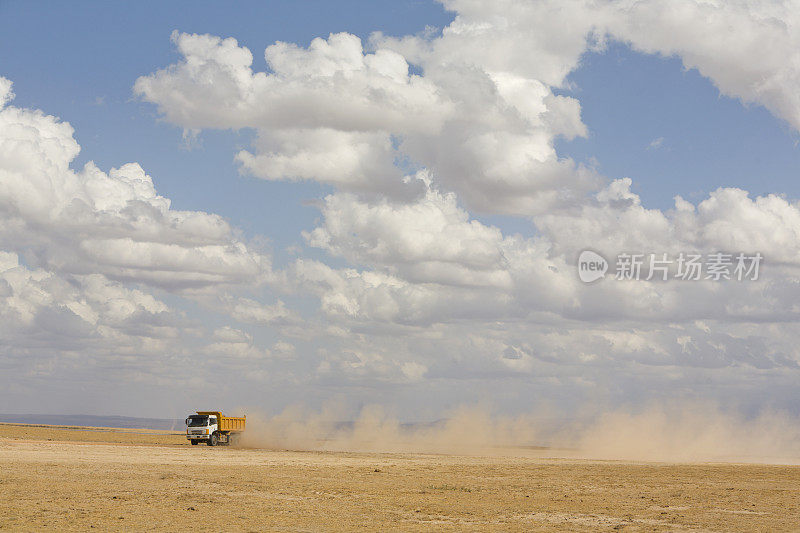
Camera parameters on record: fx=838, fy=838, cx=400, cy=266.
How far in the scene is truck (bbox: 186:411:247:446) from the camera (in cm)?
8725

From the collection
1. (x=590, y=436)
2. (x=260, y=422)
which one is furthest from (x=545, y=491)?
(x=590, y=436)

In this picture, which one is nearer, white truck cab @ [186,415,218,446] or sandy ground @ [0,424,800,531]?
sandy ground @ [0,424,800,531]

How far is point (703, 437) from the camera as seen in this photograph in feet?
470

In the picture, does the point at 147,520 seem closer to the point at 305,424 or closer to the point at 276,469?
the point at 276,469

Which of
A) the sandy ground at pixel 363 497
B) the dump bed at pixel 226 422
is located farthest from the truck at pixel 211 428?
the sandy ground at pixel 363 497

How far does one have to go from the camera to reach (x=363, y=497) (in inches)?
1580

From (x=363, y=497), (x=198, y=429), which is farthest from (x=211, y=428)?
(x=363, y=497)

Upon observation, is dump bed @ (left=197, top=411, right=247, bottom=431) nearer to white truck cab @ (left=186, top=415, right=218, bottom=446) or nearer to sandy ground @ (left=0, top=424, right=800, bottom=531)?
white truck cab @ (left=186, top=415, right=218, bottom=446)

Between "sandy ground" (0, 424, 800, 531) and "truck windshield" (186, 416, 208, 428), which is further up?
"truck windshield" (186, 416, 208, 428)

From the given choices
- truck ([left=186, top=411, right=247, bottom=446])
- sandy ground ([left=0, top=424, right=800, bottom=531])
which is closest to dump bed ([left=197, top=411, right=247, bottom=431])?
truck ([left=186, top=411, right=247, bottom=446])

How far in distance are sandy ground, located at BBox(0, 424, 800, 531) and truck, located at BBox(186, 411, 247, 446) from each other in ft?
79.5

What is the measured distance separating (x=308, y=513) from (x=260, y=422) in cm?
7964

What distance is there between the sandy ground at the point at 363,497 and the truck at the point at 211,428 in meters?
24.2

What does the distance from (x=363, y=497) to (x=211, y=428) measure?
51962 millimetres
